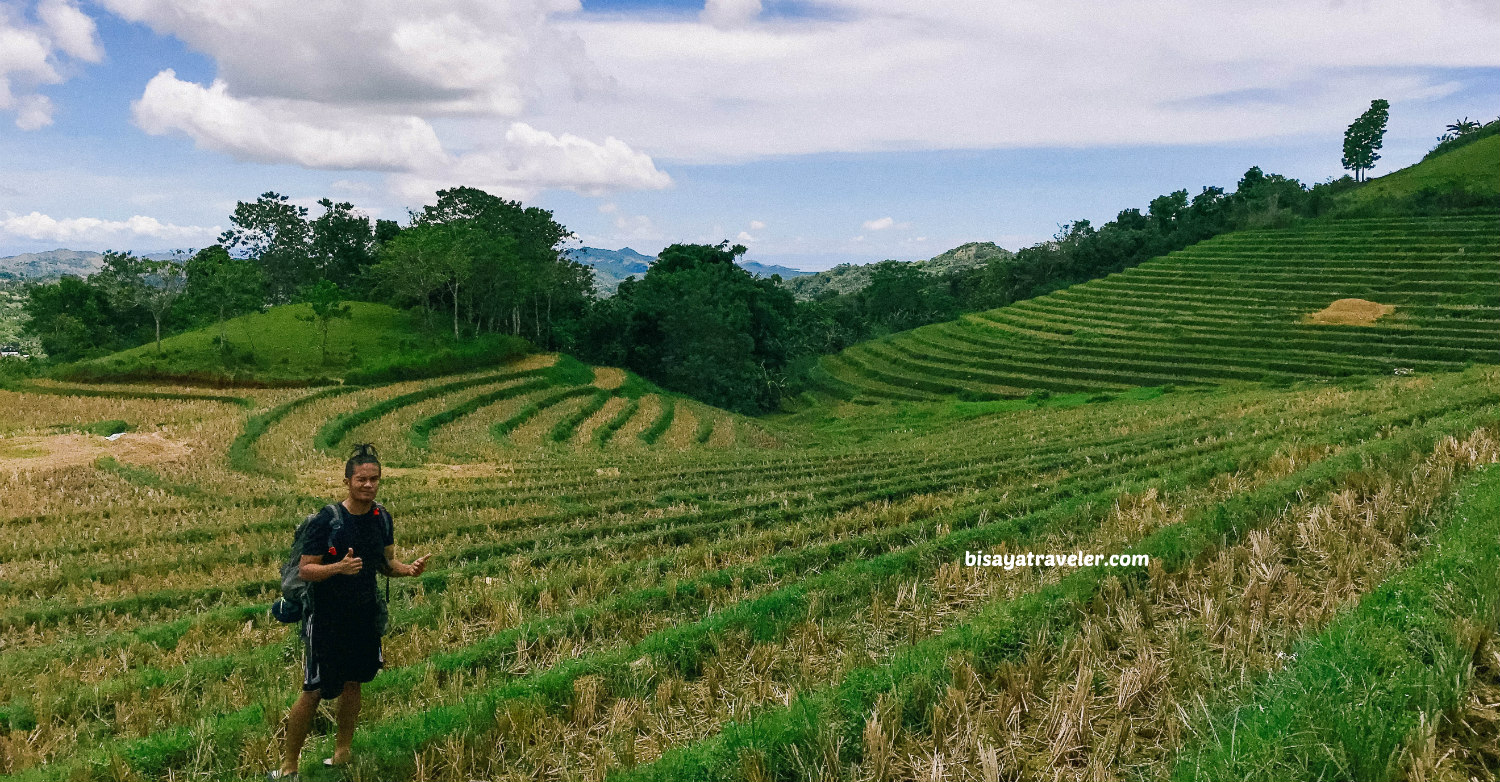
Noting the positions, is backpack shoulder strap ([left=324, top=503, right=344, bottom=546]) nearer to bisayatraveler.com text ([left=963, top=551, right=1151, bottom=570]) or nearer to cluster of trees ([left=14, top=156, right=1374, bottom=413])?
bisayatraveler.com text ([left=963, top=551, right=1151, bottom=570])

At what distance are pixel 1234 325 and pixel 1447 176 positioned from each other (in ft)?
126

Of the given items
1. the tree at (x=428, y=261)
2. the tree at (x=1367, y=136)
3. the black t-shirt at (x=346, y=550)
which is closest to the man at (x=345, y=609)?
the black t-shirt at (x=346, y=550)

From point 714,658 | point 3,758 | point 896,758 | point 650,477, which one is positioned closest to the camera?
point 896,758

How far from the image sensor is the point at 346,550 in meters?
4.35

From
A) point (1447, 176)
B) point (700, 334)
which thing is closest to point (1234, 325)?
point (700, 334)

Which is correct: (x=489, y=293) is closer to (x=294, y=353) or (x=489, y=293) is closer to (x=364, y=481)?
(x=294, y=353)

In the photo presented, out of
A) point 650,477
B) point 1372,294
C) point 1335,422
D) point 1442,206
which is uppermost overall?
point 1442,206

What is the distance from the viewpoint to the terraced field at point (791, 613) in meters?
4.25

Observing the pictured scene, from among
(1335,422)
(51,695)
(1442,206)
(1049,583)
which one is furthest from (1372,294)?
(51,695)

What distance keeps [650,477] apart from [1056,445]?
8.71 meters

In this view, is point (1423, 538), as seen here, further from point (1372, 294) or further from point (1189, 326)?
point (1372, 294)

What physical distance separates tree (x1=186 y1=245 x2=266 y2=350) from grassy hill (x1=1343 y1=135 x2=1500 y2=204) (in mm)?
77922

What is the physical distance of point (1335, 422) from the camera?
45.8 ft

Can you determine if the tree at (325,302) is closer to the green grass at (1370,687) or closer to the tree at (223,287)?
the tree at (223,287)
